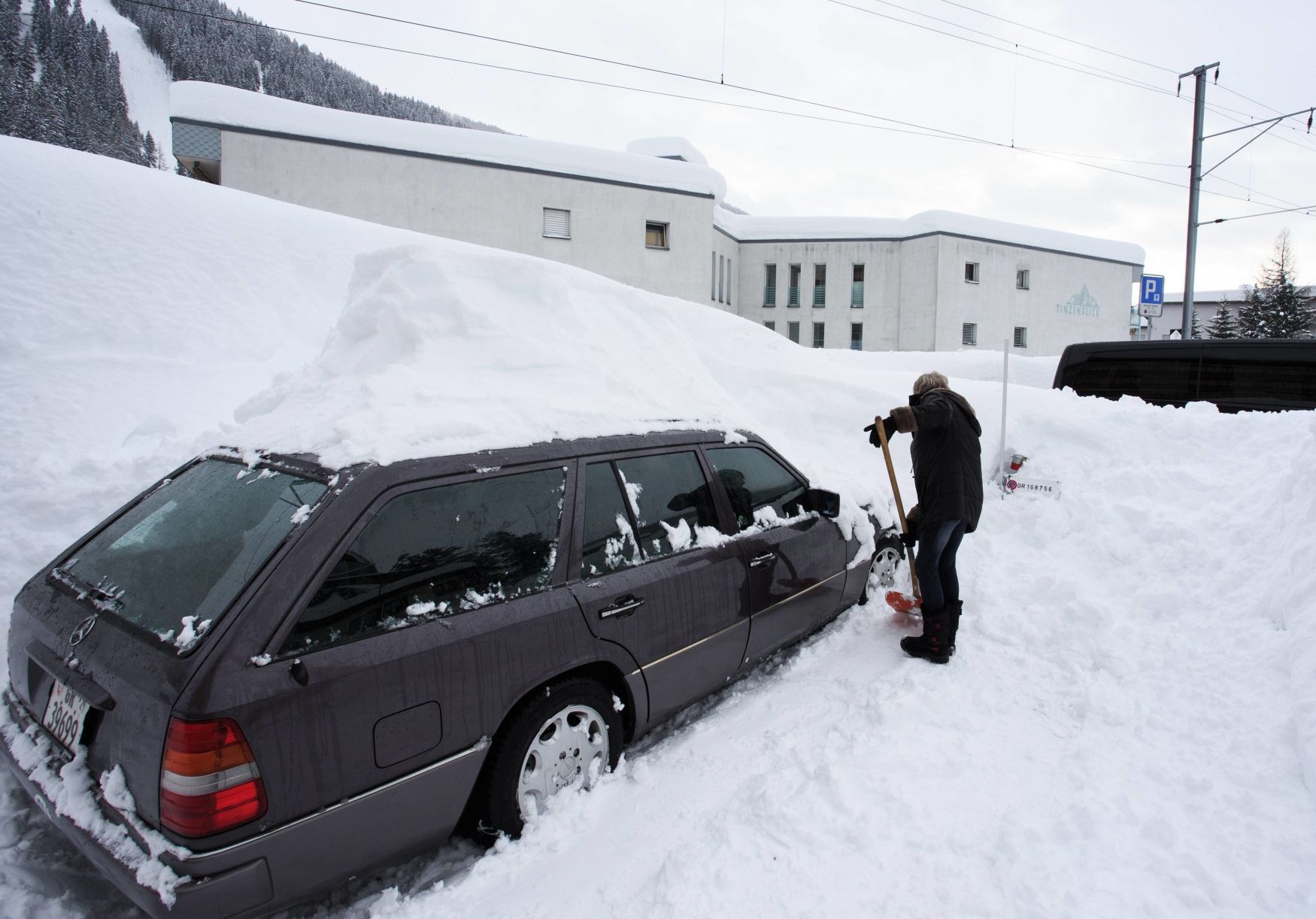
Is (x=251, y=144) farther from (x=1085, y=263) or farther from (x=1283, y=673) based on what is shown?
(x=1085, y=263)

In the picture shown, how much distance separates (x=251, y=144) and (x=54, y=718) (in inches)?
859

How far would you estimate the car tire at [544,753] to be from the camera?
2.46 meters

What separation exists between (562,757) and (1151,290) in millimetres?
18396

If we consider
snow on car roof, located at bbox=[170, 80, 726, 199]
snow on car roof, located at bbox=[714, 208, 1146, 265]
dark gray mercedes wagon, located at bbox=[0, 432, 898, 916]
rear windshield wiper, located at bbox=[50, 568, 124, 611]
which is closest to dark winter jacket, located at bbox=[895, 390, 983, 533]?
dark gray mercedes wagon, located at bbox=[0, 432, 898, 916]

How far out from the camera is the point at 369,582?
220 cm

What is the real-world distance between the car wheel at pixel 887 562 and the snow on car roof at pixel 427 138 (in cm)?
2055

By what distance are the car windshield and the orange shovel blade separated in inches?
139

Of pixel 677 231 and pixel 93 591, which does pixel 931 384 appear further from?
pixel 677 231

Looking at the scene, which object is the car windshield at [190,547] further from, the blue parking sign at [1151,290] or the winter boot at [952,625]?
the blue parking sign at [1151,290]

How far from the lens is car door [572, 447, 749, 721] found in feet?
9.33

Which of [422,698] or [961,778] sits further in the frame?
[961,778]

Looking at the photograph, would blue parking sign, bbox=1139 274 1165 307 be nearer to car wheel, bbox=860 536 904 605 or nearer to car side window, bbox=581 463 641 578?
car wheel, bbox=860 536 904 605

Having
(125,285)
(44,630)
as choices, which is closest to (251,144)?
(125,285)

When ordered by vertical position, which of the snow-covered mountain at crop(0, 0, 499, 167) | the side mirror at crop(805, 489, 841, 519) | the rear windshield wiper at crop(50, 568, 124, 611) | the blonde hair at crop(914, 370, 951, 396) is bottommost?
the rear windshield wiper at crop(50, 568, 124, 611)
